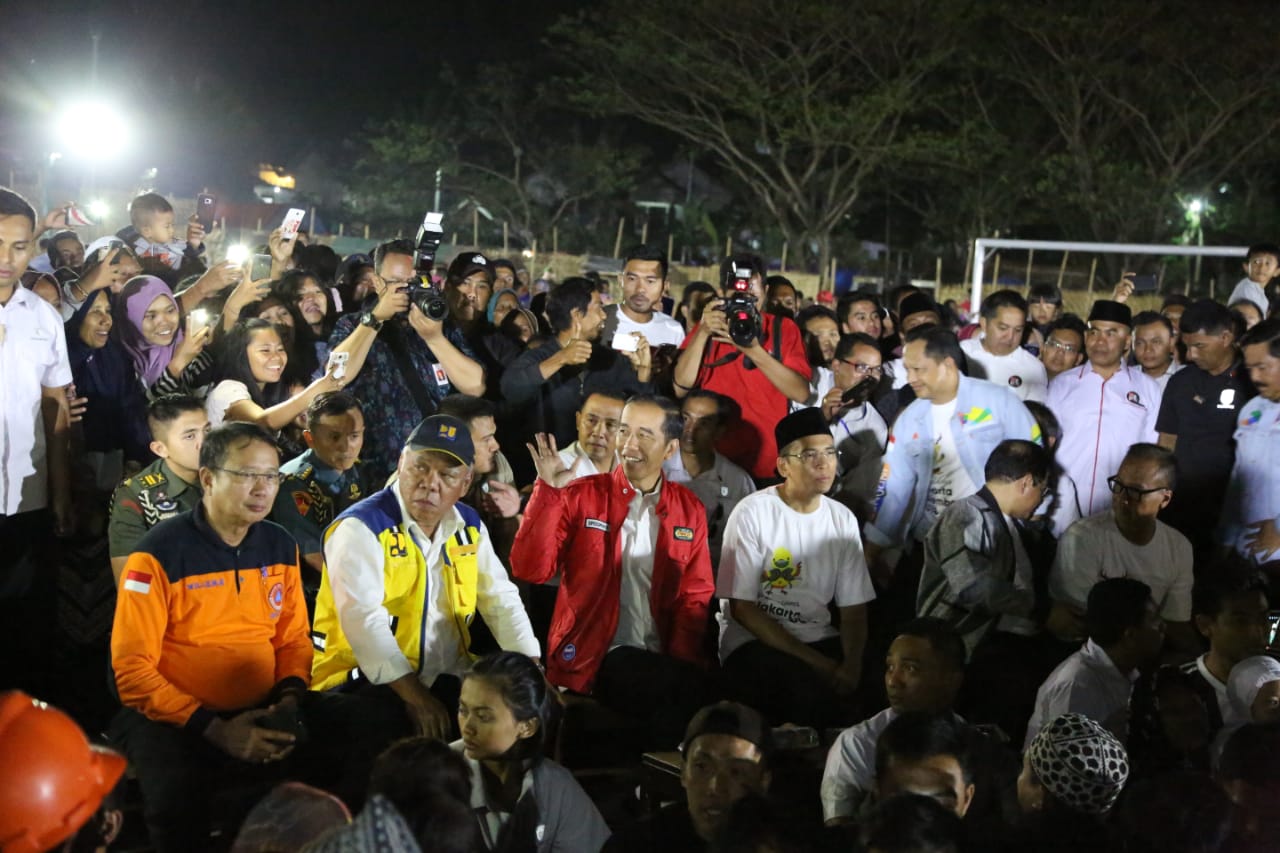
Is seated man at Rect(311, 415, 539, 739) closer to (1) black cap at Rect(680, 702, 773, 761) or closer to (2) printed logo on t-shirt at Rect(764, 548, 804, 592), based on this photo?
(1) black cap at Rect(680, 702, 773, 761)

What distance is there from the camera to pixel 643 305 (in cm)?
641

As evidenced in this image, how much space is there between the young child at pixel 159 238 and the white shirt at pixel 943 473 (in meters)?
4.61

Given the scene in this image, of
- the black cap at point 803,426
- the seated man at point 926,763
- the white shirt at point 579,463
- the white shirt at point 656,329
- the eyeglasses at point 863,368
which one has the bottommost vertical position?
the seated man at point 926,763

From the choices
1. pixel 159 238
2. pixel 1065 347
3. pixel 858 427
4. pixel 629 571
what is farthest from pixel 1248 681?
pixel 159 238

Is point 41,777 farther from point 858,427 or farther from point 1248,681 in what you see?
point 858,427

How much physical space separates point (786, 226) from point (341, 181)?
17438mm

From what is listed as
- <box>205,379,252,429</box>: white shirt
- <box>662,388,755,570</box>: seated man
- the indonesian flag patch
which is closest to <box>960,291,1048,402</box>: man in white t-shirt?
<box>662,388,755,570</box>: seated man

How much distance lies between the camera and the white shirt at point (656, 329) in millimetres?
6469

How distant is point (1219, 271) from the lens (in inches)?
1059

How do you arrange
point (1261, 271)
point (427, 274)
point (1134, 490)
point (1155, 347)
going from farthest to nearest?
1. point (1261, 271)
2. point (1155, 347)
3. point (427, 274)
4. point (1134, 490)

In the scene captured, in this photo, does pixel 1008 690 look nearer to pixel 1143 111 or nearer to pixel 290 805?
pixel 290 805

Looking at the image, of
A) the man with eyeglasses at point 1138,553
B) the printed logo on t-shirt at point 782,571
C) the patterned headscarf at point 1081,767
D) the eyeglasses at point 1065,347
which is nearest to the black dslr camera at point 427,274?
the printed logo on t-shirt at point 782,571

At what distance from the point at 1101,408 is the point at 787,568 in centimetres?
236

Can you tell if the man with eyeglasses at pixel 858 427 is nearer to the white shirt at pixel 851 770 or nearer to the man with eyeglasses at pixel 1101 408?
the man with eyeglasses at pixel 1101 408
